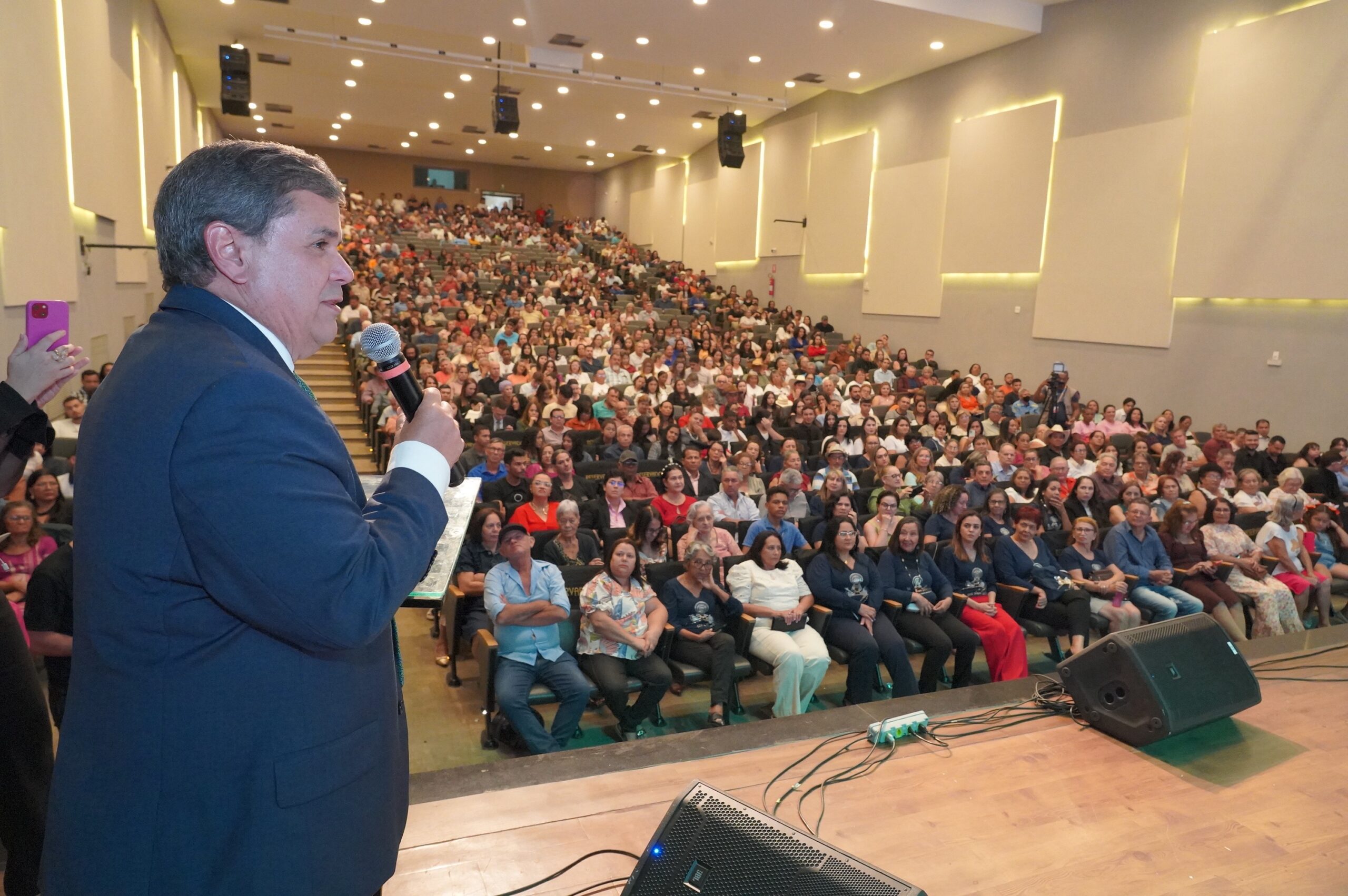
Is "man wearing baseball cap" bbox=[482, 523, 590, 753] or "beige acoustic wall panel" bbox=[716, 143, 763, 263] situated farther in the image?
"beige acoustic wall panel" bbox=[716, 143, 763, 263]

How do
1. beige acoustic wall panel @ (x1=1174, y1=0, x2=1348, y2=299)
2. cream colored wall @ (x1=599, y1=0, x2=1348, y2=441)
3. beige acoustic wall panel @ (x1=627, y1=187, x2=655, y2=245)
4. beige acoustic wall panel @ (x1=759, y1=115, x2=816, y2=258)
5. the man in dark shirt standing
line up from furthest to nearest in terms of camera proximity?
beige acoustic wall panel @ (x1=627, y1=187, x2=655, y2=245), beige acoustic wall panel @ (x1=759, y1=115, x2=816, y2=258), cream colored wall @ (x1=599, y1=0, x2=1348, y2=441), beige acoustic wall panel @ (x1=1174, y1=0, x2=1348, y2=299), the man in dark shirt standing

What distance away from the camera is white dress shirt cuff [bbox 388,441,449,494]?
38.4 inches

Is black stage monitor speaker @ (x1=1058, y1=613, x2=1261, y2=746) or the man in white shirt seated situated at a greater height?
the man in white shirt seated

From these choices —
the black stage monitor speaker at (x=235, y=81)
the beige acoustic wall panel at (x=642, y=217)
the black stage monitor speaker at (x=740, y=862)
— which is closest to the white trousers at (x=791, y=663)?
the black stage monitor speaker at (x=740, y=862)

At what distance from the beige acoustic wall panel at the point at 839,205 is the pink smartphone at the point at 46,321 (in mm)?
14108

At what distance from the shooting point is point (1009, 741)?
2.65m

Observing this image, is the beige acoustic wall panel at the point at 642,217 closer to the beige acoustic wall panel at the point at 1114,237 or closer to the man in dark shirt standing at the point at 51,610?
the beige acoustic wall panel at the point at 1114,237

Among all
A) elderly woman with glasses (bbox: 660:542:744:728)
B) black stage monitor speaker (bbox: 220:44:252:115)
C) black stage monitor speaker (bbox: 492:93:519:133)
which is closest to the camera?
elderly woman with glasses (bbox: 660:542:744:728)

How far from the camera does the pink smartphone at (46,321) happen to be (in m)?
1.67

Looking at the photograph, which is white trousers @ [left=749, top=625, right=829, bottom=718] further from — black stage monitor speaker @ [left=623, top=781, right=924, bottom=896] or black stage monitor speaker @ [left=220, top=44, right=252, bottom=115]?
black stage monitor speaker @ [left=220, top=44, right=252, bottom=115]

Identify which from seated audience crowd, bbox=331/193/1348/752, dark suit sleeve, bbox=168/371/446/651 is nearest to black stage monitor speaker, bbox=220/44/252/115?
seated audience crowd, bbox=331/193/1348/752

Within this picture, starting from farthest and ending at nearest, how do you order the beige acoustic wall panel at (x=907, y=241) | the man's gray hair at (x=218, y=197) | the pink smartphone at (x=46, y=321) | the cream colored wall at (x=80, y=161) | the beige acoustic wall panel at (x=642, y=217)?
the beige acoustic wall panel at (x=642, y=217) < the beige acoustic wall panel at (x=907, y=241) < the cream colored wall at (x=80, y=161) < the pink smartphone at (x=46, y=321) < the man's gray hair at (x=218, y=197)

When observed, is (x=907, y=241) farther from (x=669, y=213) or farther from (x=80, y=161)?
(x=80, y=161)

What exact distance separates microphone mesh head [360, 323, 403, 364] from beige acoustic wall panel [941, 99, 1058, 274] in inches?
467
